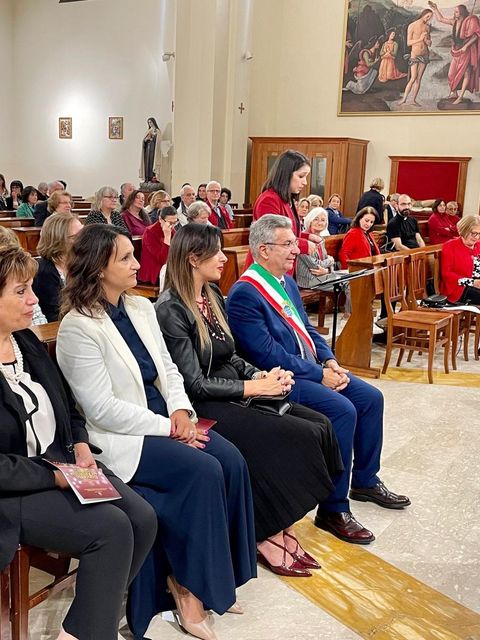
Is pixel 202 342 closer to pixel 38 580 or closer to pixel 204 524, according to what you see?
pixel 204 524

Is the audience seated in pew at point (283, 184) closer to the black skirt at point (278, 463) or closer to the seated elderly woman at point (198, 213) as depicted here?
the black skirt at point (278, 463)

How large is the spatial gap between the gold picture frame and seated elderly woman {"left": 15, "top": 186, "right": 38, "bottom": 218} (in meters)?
5.57

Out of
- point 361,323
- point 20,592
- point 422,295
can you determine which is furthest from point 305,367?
point 422,295

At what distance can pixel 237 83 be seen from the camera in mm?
13172

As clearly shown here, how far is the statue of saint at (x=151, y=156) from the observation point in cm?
1356

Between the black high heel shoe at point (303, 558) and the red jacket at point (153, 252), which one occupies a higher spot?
the red jacket at point (153, 252)

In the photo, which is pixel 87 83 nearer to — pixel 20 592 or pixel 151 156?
pixel 151 156

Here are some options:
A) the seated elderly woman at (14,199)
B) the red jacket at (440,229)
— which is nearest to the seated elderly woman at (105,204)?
the red jacket at (440,229)

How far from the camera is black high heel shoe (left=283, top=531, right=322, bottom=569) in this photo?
270cm

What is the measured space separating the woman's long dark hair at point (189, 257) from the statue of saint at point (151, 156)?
11000 millimetres

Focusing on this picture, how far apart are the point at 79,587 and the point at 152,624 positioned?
1.80ft

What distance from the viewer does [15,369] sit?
2.08m

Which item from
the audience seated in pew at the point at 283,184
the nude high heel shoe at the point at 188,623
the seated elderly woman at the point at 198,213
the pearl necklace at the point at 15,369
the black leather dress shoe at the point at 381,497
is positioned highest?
the audience seated in pew at the point at 283,184

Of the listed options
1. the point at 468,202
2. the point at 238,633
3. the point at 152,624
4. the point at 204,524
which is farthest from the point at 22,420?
the point at 468,202
